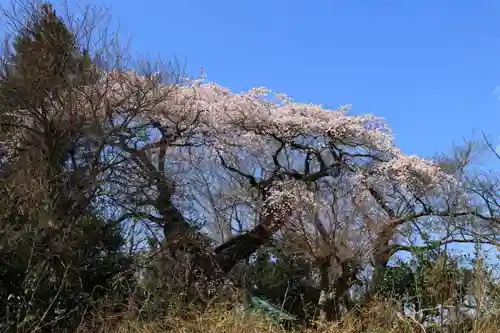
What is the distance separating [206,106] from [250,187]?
1.74 m

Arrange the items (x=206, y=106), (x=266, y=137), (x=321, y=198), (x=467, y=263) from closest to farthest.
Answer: (x=467, y=263) → (x=321, y=198) → (x=206, y=106) → (x=266, y=137)

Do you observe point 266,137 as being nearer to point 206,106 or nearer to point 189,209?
point 206,106

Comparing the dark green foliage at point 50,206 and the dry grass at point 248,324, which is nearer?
the dry grass at point 248,324

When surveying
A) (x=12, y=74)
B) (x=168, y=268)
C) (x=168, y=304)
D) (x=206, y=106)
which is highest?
(x=206, y=106)

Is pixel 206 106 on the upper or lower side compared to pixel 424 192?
upper

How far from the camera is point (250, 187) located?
10.4 metres

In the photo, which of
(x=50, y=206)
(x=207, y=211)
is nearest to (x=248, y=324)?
(x=50, y=206)

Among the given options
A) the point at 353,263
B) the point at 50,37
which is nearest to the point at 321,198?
the point at 353,263

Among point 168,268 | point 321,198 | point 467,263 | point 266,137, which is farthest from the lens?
point 266,137

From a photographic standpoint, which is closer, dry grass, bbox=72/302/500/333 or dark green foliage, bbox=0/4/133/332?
dry grass, bbox=72/302/500/333

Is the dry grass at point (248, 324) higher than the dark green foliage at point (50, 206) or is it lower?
lower

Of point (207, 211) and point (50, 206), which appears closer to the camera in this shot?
point (50, 206)

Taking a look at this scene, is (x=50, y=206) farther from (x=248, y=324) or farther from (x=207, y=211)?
(x=207, y=211)

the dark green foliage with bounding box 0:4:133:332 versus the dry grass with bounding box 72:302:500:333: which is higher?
the dark green foliage with bounding box 0:4:133:332
